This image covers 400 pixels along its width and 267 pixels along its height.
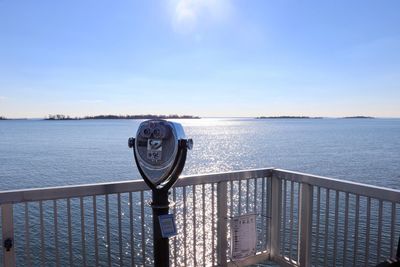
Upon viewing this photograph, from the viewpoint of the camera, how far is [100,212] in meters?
8.69

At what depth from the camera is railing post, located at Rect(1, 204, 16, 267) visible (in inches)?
78.4

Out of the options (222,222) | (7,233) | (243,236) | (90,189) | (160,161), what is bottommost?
(243,236)

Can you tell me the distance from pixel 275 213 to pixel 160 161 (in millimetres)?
1423

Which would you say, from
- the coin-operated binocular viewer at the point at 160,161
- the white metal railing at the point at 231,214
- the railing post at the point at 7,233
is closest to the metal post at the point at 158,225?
the coin-operated binocular viewer at the point at 160,161

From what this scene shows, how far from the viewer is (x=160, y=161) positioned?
2021 mm

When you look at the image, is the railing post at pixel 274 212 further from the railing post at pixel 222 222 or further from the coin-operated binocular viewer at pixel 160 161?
the coin-operated binocular viewer at pixel 160 161

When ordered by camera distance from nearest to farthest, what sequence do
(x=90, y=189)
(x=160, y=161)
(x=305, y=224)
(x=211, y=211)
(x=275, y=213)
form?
1. (x=160, y=161)
2. (x=90, y=189)
3. (x=305, y=224)
4. (x=211, y=211)
5. (x=275, y=213)

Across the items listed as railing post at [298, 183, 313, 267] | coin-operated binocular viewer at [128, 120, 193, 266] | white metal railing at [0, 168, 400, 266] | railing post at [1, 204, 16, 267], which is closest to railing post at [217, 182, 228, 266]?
white metal railing at [0, 168, 400, 266]

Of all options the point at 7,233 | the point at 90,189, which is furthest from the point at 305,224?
the point at 7,233

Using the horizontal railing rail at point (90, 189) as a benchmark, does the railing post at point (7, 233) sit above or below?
below

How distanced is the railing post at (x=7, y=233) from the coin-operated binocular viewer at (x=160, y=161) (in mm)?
755

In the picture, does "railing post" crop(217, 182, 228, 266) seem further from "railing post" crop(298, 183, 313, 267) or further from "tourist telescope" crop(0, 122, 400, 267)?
"railing post" crop(298, 183, 313, 267)

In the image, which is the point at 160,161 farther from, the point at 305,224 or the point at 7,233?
the point at 305,224

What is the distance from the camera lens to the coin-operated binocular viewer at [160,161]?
199 cm
